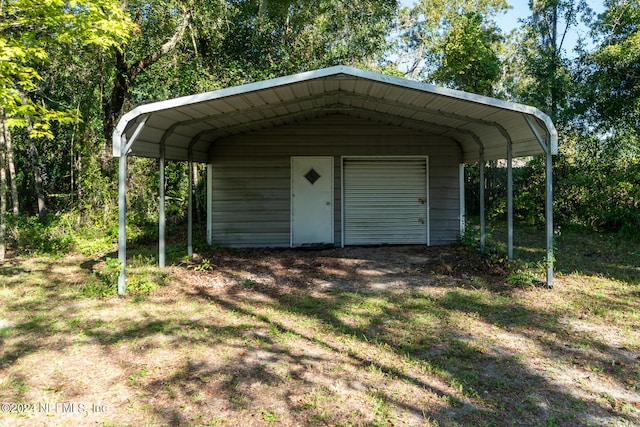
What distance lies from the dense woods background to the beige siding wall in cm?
238

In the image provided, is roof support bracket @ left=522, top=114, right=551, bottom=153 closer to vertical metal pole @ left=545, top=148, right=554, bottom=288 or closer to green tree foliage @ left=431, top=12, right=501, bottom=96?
vertical metal pole @ left=545, top=148, right=554, bottom=288

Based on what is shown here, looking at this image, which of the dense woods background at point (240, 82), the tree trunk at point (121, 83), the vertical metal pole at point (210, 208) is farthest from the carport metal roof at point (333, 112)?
the tree trunk at point (121, 83)

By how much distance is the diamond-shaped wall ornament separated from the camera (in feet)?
27.5

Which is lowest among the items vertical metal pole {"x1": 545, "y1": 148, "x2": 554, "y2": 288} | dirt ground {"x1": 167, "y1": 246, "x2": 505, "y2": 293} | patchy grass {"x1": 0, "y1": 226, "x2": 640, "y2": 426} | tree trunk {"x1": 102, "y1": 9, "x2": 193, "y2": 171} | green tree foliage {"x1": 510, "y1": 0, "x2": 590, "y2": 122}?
patchy grass {"x1": 0, "y1": 226, "x2": 640, "y2": 426}

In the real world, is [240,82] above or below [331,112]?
above

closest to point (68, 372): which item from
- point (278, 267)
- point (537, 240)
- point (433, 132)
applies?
point (278, 267)

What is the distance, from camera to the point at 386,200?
8461mm

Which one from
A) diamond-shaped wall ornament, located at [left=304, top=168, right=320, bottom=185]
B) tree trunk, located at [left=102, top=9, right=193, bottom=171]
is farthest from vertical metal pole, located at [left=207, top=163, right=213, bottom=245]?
tree trunk, located at [left=102, top=9, right=193, bottom=171]

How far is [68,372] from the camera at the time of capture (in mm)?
2998

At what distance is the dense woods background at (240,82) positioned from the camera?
879cm

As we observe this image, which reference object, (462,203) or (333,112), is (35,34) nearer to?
(333,112)

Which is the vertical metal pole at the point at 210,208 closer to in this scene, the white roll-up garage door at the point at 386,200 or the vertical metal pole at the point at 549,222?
the white roll-up garage door at the point at 386,200

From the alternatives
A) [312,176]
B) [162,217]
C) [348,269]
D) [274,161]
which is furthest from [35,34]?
[348,269]

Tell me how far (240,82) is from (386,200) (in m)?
4.97
